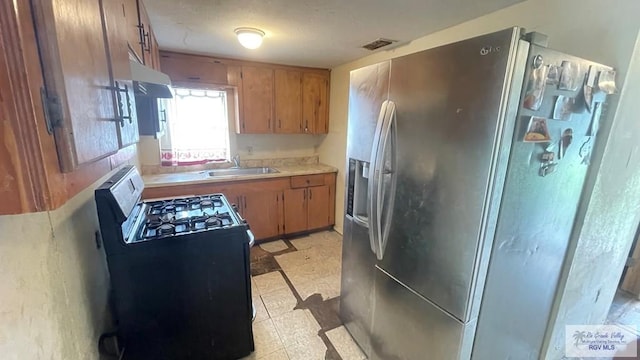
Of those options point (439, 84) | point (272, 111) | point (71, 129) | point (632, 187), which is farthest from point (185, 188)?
point (632, 187)

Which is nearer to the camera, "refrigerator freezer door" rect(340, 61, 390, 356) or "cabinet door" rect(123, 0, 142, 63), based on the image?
"cabinet door" rect(123, 0, 142, 63)

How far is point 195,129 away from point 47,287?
267cm

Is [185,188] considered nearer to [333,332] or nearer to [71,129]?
[333,332]

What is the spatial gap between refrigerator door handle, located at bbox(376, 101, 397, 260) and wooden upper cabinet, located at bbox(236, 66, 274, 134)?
2.22 metres

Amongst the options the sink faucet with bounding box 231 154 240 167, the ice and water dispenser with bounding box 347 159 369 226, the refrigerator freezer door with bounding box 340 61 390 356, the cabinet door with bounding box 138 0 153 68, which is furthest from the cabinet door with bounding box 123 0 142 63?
the sink faucet with bounding box 231 154 240 167

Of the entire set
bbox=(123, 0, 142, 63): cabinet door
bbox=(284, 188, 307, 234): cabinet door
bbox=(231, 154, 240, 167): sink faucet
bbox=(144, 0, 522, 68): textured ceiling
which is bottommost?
bbox=(284, 188, 307, 234): cabinet door

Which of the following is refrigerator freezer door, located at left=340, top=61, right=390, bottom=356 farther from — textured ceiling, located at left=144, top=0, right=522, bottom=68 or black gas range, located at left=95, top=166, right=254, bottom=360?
black gas range, located at left=95, top=166, right=254, bottom=360

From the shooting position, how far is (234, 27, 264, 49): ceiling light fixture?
2.04 meters

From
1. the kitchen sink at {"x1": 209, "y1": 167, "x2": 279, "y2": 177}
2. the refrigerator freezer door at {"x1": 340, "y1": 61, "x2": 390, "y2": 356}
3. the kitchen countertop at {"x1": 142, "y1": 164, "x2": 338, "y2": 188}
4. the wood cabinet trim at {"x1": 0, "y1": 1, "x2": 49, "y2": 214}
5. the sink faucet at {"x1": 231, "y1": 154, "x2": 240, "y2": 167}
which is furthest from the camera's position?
the sink faucet at {"x1": 231, "y1": 154, "x2": 240, "y2": 167}

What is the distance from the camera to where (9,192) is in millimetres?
482

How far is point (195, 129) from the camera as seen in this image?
3168 millimetres

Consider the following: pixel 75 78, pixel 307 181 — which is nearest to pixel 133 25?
pixel 75 78

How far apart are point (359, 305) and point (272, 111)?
2.44m

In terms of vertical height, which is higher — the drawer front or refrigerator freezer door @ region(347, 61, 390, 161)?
refrigerator freezer door @ region(347, 61, 390, 161)
